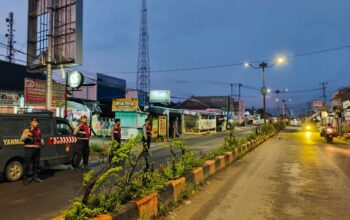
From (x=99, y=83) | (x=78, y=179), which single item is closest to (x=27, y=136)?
(x=78, y=179)

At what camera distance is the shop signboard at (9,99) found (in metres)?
22.0

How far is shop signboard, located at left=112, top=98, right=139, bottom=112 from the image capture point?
1228 inches

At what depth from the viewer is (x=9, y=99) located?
22438 millimetres

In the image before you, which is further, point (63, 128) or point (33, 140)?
point (63, 128)

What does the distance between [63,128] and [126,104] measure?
1802 cm

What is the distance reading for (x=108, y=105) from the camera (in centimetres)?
3959

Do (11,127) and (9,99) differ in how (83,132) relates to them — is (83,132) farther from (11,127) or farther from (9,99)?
(9,99)

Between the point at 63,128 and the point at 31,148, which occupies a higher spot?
the point at 63,128

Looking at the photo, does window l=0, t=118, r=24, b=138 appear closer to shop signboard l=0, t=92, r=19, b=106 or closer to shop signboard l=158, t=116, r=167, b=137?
shop signboard l=0, t=92, r=19, b=106

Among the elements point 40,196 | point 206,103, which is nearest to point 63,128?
point 40,196

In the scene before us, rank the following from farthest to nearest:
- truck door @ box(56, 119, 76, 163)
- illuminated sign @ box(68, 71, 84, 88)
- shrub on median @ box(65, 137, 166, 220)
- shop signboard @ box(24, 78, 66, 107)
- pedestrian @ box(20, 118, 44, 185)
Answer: illuminated sign @ box(68, 71, 84, 88) < shop signboard @ box(24, 78, 66, 107) < truck door @ box(56, 119, 76, 163) < pedestrian @ box(20, 118, 44, 185) < shrub on median @ box(65, 137, 166, 220)

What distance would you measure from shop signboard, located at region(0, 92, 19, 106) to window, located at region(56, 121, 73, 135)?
1024 centimetres

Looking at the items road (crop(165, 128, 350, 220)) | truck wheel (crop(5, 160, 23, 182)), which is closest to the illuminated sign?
truck wheel (crop(5, 160, 23, 182))

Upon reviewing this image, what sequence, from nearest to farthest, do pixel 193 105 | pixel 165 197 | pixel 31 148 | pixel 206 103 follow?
1. pixel 165 197
2. pixel 31 148
3. pixel 193 105
4. pixel 206 103
